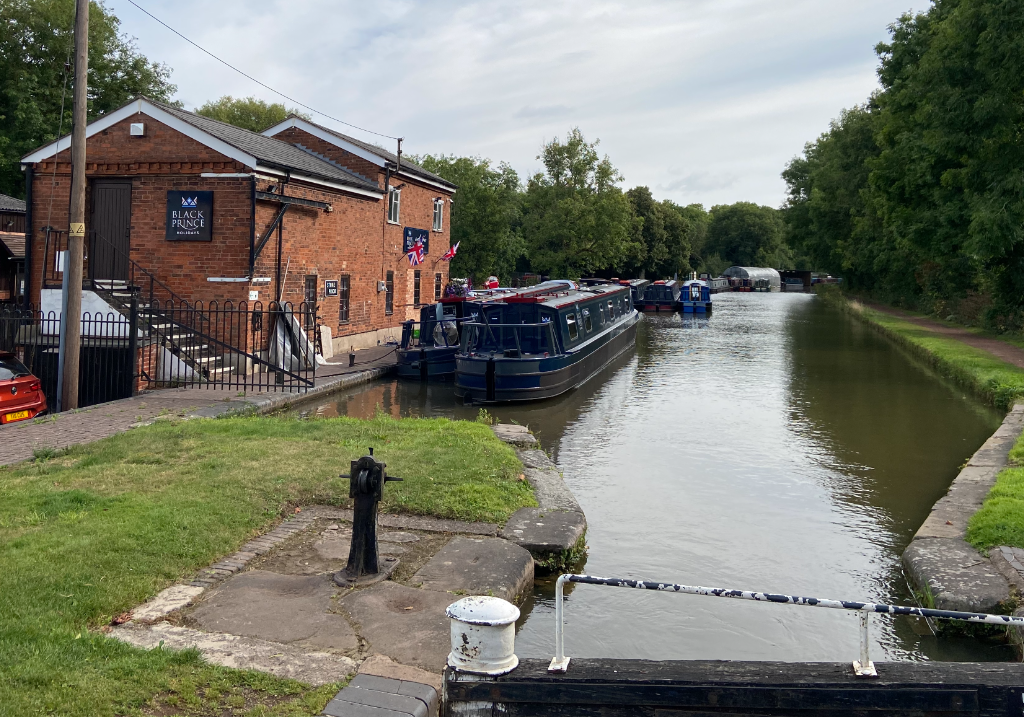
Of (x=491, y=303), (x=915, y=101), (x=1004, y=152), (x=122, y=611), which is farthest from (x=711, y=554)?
(x=915, y=101)

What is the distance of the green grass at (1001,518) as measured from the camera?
7855 mm

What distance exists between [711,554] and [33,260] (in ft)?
56.1

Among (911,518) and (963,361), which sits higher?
(963,361)

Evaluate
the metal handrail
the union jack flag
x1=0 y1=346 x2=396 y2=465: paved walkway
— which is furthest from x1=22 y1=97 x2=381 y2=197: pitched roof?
the metal handrail

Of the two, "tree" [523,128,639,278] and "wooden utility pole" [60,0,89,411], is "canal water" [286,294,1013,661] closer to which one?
"wooden utility pole" [60,0,89,411]

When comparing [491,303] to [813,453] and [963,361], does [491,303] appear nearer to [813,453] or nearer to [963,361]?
[813,453]

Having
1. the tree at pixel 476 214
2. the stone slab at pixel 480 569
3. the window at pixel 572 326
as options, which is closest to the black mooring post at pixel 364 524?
the stone slab at pixel 480 569

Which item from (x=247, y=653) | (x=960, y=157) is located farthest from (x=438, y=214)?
(x=247, y=653)

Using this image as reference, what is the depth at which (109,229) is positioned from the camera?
19.5 meters

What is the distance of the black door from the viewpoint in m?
19.3

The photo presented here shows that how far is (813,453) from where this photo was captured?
1373 cm

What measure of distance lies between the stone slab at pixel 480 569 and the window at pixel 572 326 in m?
12.8

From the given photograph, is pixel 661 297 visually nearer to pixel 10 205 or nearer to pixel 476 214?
pixel 476 214

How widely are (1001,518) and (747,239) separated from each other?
329 feet
